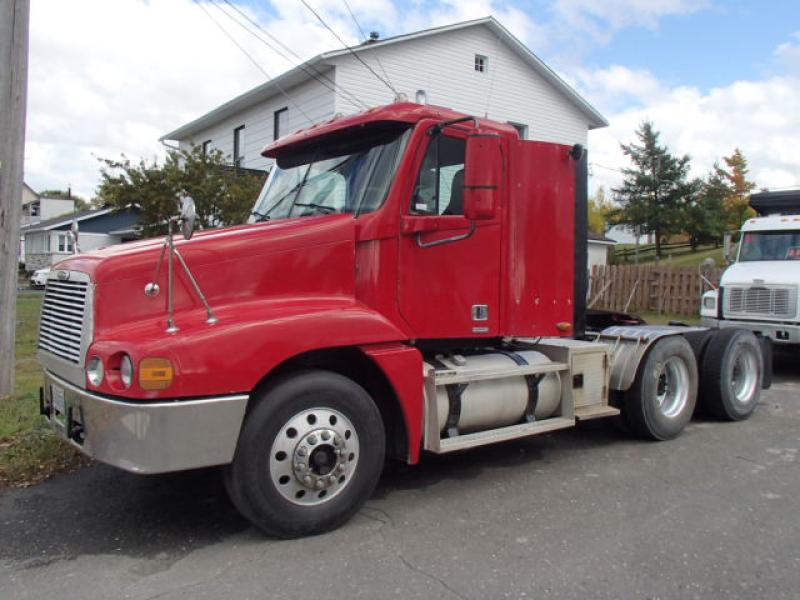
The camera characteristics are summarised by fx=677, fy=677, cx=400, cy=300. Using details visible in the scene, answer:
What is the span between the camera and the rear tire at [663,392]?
6.24 m

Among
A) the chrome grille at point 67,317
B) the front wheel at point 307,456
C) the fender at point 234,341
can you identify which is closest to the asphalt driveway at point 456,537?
the front wheel at point 307,456

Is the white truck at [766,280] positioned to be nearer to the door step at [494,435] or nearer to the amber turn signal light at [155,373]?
the door step at [494,435]

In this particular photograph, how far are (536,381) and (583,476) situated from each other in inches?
32.3

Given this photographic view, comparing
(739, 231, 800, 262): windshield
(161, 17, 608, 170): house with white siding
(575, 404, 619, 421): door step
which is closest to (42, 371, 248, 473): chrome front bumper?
(575, 404, 619, 421): door step

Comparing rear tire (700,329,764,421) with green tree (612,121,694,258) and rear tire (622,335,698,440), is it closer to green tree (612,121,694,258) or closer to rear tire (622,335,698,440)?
rear tire (622,335,698,440)

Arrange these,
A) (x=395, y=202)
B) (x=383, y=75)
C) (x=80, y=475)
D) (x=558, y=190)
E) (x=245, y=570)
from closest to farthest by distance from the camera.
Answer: (x=245, y=570)
(x=395, y=202)
(x=80, y=475)
(x=558, y=190)
(x=383, y=75)

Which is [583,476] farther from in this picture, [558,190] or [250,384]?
[250,384]

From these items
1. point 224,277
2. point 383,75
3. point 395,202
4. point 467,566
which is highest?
point 383,75

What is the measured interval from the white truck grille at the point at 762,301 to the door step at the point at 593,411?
5087 millimetres

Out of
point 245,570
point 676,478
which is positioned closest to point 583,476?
point 676,478

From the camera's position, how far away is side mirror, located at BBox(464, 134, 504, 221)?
4348 mm

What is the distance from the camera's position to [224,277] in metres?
4.09

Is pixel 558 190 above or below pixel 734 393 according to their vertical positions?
above

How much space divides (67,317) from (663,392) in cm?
528
